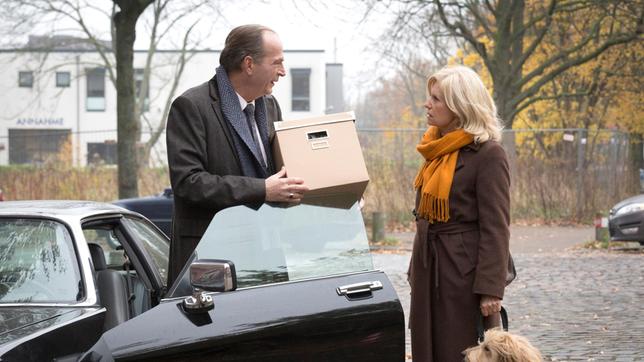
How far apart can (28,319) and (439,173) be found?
72.5 inches

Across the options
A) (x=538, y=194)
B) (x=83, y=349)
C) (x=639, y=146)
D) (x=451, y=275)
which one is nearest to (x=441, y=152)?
(x=451, y=275)

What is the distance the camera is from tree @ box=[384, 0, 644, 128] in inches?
1085

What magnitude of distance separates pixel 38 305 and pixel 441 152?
1.90 meters

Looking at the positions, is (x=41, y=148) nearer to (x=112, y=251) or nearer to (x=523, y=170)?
(x=523, y=170)

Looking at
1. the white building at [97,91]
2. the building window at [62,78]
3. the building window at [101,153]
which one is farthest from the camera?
the building window at [62,78]

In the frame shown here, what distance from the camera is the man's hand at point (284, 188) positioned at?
444cm

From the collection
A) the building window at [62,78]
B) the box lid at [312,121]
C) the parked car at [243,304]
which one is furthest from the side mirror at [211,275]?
the building window at [62,78]

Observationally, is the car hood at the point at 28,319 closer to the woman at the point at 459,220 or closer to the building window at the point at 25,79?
the woman at the point at 459,220

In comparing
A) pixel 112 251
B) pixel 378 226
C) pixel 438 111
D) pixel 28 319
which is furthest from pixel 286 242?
pixel 378 226

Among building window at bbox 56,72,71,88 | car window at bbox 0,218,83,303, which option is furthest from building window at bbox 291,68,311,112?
car window at bbox 0,218,83,303

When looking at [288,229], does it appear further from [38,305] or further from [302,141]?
[38,305]

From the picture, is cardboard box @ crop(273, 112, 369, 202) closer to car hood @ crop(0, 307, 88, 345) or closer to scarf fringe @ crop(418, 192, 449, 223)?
scarf fringe @ crop(418, 192, 449, 223)

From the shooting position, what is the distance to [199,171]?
14.9 feet

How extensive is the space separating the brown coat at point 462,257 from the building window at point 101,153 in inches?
887
